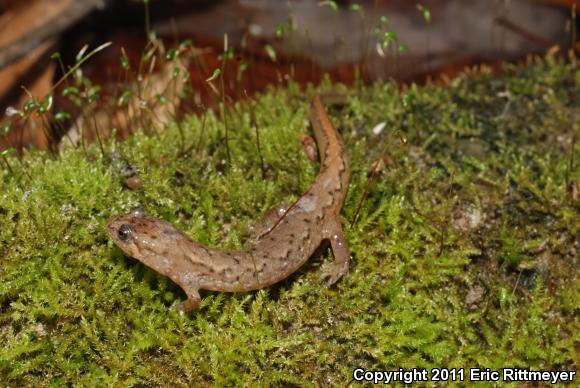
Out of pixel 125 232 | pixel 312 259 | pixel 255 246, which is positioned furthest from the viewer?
pixel 312 259

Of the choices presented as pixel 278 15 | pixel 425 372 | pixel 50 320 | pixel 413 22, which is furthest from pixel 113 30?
pixel 425 372

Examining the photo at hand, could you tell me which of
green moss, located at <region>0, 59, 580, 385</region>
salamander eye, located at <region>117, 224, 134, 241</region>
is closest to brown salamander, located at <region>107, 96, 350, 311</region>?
salamander eye, located at <region>117, 224, 134, 241</region>

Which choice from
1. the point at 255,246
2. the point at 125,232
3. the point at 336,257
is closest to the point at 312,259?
the point at 336,257

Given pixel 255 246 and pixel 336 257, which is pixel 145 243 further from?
pixel 336 257

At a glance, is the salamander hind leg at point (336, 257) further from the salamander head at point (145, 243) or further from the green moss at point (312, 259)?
the salamander head at point (145, 243)

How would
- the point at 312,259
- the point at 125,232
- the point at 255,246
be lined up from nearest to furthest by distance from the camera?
the point at 125,232 → the point at 255,246 → the point at 312,259

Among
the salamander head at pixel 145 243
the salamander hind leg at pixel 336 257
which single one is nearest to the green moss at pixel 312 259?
the salamander hind leg at pixel 336 257

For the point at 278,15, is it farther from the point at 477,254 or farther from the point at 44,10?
Answer: the point at 477,254
